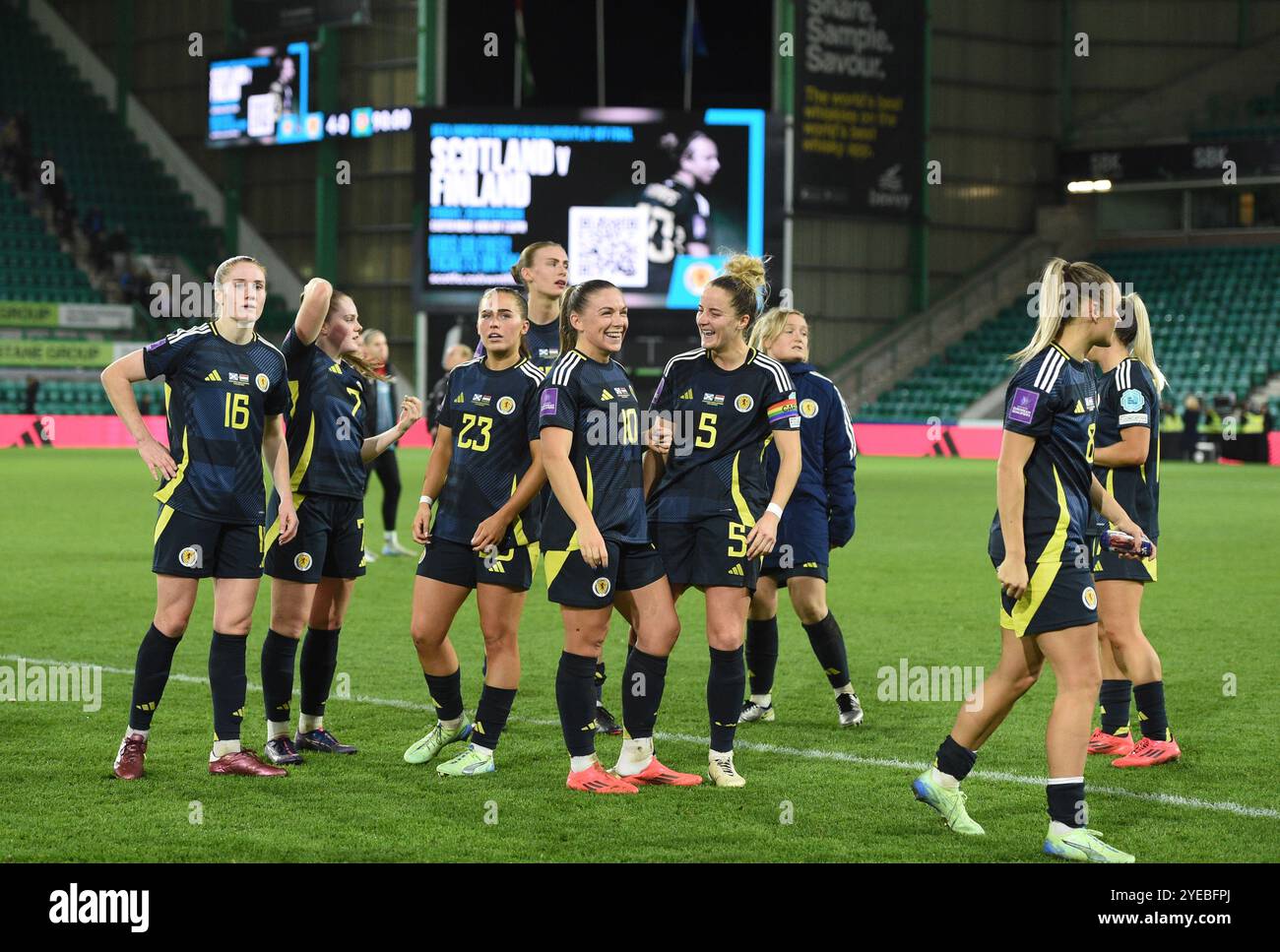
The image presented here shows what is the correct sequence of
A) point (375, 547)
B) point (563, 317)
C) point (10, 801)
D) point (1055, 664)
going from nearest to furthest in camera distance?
point (1055, 664)
point (10, 801)
point (563, 317)
point (375, 547)

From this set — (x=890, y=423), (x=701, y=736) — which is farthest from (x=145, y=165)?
(x=701, y=736)

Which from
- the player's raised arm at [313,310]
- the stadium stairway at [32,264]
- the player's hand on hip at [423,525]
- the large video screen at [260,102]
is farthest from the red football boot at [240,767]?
the stadium stairway at [32,264]

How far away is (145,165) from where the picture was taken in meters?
45.2

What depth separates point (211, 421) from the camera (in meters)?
6.30

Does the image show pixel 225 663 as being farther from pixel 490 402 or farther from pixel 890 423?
pixel 890 423

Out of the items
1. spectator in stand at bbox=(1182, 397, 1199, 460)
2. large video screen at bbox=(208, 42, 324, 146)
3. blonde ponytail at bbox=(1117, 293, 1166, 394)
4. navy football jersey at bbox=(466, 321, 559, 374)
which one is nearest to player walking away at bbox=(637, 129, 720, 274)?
spectator in stand at bbox=(1182, 397, 1199, 460)

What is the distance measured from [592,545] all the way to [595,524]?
15 cm

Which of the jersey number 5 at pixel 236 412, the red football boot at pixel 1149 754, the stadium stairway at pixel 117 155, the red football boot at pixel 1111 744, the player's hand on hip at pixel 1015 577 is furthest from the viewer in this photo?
the stadium stairway at pixel 117 155

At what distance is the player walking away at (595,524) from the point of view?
611cm

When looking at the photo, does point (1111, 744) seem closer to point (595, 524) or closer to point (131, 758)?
point (595, 524)

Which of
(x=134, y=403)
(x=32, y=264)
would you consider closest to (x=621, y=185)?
(x=32, y=264)

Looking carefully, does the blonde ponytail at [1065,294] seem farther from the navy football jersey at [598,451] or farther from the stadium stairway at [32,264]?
the stadium stairway at [32,264]

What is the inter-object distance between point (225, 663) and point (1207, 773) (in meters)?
4.01

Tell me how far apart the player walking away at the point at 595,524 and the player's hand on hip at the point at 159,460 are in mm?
1447
